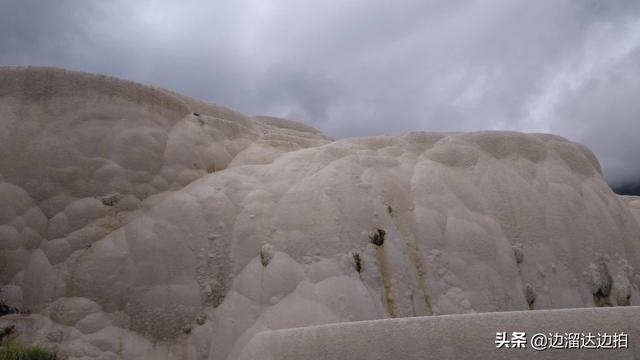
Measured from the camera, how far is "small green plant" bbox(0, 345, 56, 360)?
7.37 m

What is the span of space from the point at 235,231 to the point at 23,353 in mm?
3687

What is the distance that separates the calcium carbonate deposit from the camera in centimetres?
883

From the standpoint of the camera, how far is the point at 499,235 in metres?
10.8

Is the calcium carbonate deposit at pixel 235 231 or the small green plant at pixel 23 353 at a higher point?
the calcium carbonate deposit at pixel 235 231

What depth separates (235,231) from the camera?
9945 mm

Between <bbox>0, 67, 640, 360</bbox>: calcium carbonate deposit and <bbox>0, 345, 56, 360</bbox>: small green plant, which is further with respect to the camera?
<bbox>0, 67, 640, 360</bbox>: calcium carbonate deposit

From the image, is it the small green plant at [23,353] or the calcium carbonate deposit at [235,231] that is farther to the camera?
the calcium carbonate deposit at [235,231]

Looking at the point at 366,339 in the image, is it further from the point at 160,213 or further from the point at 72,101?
the point at 72,101

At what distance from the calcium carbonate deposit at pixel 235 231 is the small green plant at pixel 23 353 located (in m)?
0.24

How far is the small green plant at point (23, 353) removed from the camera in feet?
24.2

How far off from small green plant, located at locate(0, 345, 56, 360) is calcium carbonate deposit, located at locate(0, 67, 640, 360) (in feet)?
0.78

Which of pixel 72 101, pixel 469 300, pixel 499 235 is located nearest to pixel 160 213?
pixel 72 101

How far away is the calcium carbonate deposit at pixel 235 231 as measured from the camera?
8.83m

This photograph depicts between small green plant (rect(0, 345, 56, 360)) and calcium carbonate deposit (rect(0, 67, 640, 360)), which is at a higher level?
calcium carbonate deposit (rect(0, 67, 640, 360))
